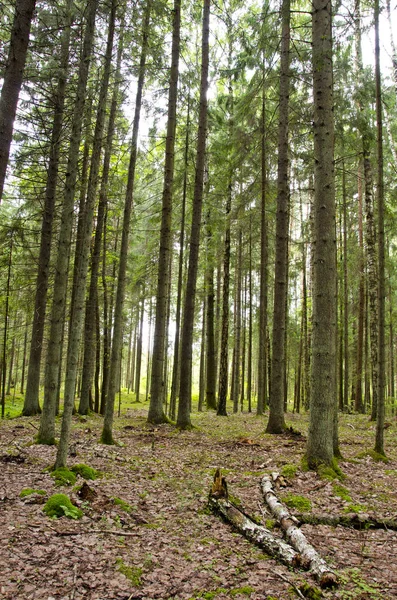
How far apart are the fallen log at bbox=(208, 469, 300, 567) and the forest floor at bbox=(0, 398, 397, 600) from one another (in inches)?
3.7

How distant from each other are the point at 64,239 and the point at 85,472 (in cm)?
380

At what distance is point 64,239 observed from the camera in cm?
651

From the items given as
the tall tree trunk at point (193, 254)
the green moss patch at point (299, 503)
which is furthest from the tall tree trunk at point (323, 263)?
the tall tree trunk at point (193, 254)

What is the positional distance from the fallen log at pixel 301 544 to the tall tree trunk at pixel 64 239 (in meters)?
4.04

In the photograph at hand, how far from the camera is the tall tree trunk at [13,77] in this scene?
4.39 m

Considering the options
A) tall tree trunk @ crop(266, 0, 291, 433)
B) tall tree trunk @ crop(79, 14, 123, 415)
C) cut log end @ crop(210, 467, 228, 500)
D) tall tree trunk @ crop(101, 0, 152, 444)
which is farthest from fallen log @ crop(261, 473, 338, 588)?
tall tree trunk @ crop(79, 14, 123, 415)

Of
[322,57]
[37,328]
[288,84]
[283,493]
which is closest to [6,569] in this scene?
[283,493]

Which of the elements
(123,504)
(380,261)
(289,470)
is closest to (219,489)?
(123,504)

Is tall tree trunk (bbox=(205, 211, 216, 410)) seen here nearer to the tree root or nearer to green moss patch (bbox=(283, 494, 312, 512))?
green moss patch (bbox=(283, 494, 312, 512))

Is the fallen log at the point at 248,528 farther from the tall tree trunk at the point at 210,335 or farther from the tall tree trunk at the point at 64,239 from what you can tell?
the tall tree trunk at the point at 210,335

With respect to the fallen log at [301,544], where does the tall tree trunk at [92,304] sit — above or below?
above

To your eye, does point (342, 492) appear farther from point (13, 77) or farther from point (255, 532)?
point (13, 77)

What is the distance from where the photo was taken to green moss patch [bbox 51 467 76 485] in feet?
17.9

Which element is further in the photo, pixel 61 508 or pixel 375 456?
pixel 375 456
